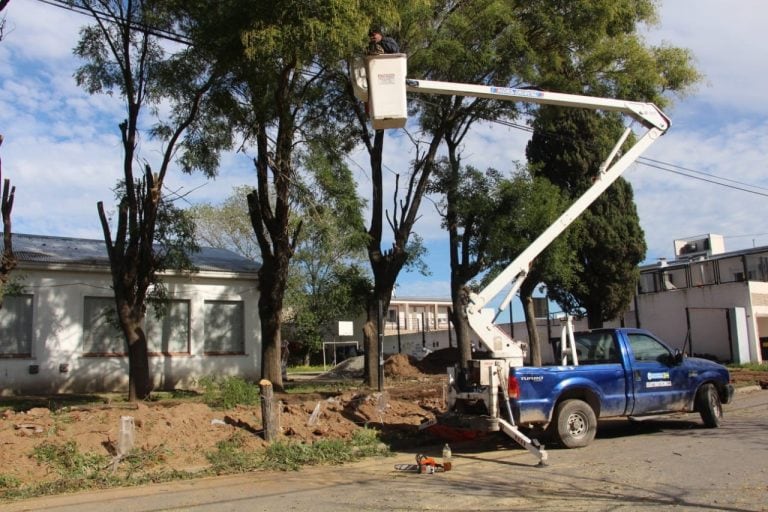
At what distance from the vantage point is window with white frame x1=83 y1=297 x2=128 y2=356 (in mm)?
21359

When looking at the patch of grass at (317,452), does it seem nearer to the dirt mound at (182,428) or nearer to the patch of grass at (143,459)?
the dirt mound at (182,428)

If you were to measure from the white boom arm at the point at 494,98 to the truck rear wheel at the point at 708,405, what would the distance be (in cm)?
371

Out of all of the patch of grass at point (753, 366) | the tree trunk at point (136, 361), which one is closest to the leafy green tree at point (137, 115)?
the tree trunk at point (136, 361)

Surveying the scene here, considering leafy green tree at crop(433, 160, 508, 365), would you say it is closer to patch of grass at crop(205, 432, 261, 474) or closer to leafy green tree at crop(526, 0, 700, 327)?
leafy green tree at crop(526, 0, 700, 327)

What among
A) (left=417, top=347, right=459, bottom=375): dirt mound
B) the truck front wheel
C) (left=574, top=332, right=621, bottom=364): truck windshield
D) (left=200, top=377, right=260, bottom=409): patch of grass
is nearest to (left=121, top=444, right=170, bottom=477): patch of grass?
(left=200, top=377, right=260, bottom=409): patch of grass

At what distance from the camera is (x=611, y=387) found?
429 inches

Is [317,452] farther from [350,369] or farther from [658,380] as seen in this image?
[350,369]

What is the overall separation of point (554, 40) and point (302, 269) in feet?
95.9

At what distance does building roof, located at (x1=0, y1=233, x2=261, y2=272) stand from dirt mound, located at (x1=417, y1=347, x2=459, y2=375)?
311 inches

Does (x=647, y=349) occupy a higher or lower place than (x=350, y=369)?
higher

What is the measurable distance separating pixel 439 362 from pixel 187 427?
694 inches

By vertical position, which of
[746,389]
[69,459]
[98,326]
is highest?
[98,326]

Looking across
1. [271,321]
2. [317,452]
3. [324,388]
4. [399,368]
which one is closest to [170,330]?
[324,388]

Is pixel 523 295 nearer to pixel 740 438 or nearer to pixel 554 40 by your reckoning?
pixel 554 40
